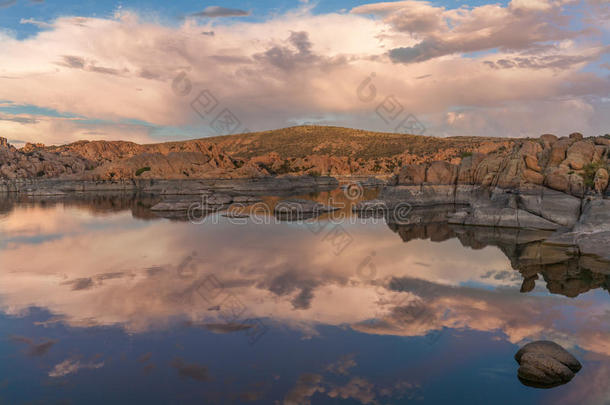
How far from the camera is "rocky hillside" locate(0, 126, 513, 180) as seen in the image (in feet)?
276

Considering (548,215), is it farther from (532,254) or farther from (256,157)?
(256,157)

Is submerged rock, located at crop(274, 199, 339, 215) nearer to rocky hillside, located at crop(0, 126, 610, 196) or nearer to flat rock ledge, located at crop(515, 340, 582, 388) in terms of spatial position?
rocky hillside, located at crop(0, 126, 610, 196)

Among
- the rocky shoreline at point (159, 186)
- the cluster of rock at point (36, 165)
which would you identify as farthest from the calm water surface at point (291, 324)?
the cluster of rock at point (36, 165)

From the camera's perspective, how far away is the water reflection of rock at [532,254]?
53.6ft

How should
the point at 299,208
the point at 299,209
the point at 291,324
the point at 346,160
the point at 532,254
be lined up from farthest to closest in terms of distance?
the point at 346,160 < the point at 299,208 < the point at 299,209 < the point at 532,254 < the point at 291,324

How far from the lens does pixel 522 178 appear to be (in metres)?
30.9

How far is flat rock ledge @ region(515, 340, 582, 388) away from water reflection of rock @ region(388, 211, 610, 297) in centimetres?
658

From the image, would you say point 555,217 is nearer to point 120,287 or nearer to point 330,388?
→ point 330,388

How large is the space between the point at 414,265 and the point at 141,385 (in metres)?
14.5

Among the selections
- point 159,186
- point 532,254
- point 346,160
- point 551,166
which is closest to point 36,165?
point 159,186

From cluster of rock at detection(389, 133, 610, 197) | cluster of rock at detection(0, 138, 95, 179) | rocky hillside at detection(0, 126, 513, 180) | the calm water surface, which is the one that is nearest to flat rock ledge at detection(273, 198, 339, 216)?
cluster of rock at detection(389, 133, 610, 197)

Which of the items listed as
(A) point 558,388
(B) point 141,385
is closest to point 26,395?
(B) point 141,385

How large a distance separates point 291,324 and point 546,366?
6549 millimetres

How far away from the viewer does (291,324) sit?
12.1 m
